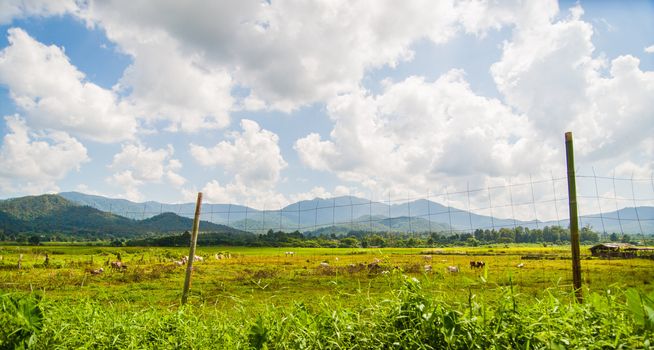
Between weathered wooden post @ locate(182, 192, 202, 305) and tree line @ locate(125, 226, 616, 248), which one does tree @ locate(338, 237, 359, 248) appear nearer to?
tree line @ locate(125, 226, 616, 248)

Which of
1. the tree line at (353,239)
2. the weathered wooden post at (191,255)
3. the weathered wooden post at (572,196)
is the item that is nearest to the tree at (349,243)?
the tree line at (353,239)

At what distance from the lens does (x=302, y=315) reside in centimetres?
339

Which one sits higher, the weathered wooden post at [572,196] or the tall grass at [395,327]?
the weathered wooden post at [572,196]

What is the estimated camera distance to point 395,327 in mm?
2889

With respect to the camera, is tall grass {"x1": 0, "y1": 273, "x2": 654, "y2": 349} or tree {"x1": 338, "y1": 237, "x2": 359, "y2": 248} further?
tree {"x1": 338, "y1": 237, "x2": 359, "y2": 248}

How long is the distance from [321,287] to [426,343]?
2081 centimetres

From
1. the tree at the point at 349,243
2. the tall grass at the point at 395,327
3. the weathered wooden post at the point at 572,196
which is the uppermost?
the weathered wooden post at the point at 572,196

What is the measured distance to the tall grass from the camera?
243 cm

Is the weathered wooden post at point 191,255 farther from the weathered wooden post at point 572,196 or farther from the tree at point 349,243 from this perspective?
the tree at point 349,243

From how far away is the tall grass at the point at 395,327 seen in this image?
2.43 meters

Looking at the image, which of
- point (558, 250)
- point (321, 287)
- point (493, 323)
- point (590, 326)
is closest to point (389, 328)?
point (493, 323)

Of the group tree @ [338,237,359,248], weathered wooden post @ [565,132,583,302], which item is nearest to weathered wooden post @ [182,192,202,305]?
weathered wooden post @ [565,132,583,302]

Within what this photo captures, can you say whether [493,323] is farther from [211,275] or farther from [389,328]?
[211,275]

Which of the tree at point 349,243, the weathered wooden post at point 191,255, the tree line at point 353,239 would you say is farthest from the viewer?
the tree at point 349,243
